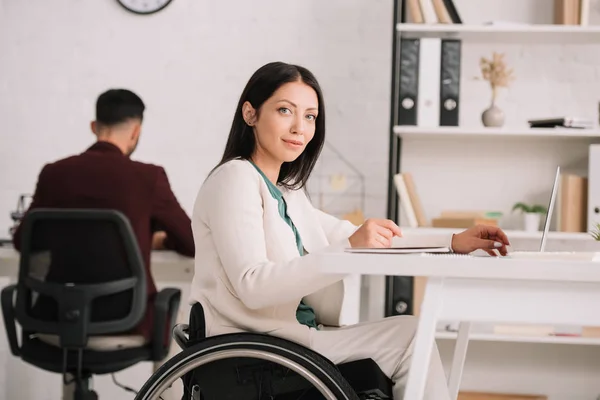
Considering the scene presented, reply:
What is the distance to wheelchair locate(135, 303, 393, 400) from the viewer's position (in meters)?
1.41

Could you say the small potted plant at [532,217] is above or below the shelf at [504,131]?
below

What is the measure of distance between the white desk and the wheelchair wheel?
0.14m

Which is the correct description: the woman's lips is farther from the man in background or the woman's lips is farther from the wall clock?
the wall clock

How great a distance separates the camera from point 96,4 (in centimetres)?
386

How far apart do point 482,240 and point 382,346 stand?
0.34 metres

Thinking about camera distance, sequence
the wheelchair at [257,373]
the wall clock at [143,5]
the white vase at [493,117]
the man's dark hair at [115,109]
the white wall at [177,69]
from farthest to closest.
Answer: the wall clock at [143,5] < the white wall at [177,69] < the white vase at [493,117] < the man's dark hair at [115,109] < the wheelchair at [257,373]

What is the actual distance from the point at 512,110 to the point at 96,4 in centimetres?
186

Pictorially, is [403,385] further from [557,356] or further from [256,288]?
[557,356]

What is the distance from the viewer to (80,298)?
247 cm

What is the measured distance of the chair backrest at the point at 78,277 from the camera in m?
2.46

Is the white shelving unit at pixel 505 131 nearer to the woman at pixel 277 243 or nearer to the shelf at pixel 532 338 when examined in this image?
the shelf at pixel 532 338

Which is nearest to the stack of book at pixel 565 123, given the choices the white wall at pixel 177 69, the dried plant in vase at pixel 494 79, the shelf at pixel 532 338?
the dried plant in vase at pixel 494 79

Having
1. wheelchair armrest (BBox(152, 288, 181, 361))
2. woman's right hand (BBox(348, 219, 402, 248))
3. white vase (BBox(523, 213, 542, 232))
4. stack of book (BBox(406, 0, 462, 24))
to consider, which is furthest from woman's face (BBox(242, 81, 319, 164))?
white vase (BBox(523, 213, 542, 232))

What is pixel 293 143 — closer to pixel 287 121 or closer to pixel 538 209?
pixel 287 121
